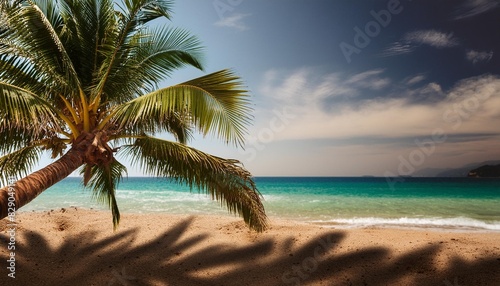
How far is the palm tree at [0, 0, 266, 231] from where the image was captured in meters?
4.77

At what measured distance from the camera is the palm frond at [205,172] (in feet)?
17.2

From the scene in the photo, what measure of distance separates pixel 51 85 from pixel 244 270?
4.85 meters

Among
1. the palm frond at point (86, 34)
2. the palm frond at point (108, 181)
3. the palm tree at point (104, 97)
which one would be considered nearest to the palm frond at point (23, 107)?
the palm tree at point (104, 97)

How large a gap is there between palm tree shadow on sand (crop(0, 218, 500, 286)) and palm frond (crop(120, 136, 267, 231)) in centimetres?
93

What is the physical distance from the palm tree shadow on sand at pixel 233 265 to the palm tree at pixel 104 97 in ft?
3.14

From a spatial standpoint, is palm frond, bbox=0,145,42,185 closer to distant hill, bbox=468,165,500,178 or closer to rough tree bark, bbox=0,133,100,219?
rough tree bark, bbox=0,133,100,219

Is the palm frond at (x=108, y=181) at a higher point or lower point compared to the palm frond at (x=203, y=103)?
lower

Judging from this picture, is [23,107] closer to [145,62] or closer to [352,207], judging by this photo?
[145,62]

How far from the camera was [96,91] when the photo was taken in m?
5.22

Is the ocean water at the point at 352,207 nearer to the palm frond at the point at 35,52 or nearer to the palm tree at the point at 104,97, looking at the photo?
the palm tree at the point at 104,97

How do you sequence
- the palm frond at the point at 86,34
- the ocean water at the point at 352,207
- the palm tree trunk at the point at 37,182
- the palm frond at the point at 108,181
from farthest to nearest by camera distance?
the ocean water at the point at 352,207 < the palm frond at the point at 108,181 < the palm frond at the point at 86,34 < the palm tree trunk at the point at 37,182

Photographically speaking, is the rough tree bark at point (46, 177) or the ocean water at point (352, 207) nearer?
the rough tree bark at point (46, 177)

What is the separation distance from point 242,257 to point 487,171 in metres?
96.8

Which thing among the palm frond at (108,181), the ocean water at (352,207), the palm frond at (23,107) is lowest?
the ocean water at (352,207)
